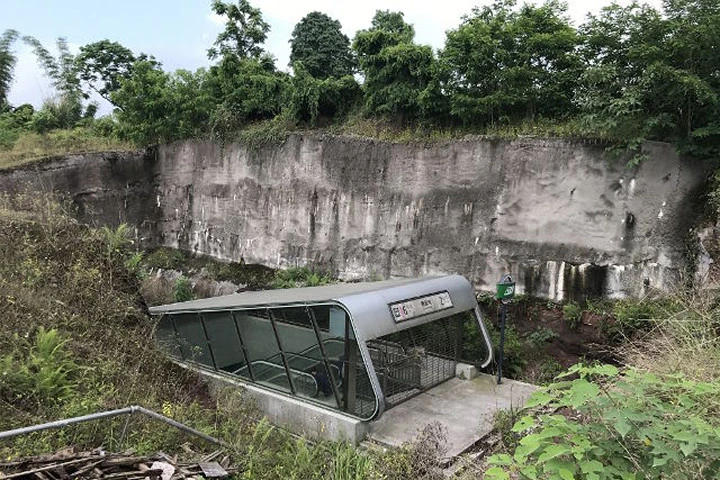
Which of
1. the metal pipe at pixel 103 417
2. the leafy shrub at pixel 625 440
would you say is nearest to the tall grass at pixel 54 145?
the metal pipe at pixel 103 417

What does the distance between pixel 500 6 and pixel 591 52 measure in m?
2.50

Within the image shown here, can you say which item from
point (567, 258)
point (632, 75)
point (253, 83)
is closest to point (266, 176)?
point (253, 83)

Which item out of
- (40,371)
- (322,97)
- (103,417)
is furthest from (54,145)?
(103,417)

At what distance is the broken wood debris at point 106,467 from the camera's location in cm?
400

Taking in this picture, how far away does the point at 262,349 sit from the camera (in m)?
7.96

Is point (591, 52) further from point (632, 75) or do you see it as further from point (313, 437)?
point (313, 437)

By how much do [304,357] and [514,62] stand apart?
7615 mm

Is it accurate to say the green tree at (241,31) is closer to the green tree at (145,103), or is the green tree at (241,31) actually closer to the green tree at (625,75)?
the green tree at (145,103)

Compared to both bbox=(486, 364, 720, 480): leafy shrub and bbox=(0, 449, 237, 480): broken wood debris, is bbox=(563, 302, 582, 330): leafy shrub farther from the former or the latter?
bbox=(0, 449, 237, 480): broken wood debris

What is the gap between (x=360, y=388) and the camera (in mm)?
6891

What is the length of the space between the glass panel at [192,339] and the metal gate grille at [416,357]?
10.7ft

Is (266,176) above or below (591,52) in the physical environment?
below

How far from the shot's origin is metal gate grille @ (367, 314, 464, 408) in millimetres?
7454

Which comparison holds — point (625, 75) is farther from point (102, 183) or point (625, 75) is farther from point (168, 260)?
point (102, 183)
